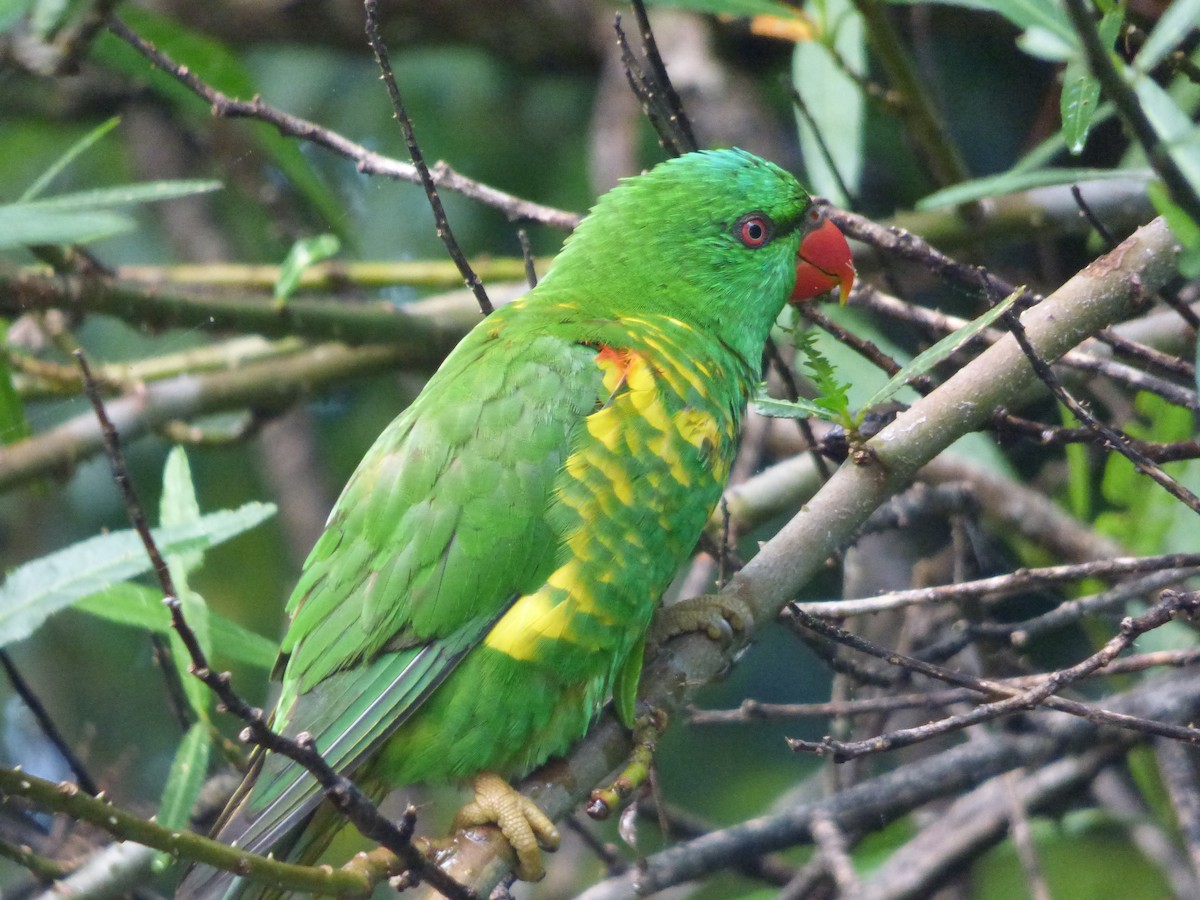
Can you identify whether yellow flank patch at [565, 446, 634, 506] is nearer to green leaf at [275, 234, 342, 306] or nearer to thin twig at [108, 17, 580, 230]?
thin twig at [108, 17, 580, 230]

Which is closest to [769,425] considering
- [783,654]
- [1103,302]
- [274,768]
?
[783,654]

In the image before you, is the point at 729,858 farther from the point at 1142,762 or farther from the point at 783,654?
the point at 783,654

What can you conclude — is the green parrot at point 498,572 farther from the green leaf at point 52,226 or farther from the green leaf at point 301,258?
the green leaf at point 52,226

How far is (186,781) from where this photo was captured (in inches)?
89.4

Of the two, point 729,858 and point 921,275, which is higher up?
point 921,275

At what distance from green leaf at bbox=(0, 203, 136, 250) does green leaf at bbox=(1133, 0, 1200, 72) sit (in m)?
1.32

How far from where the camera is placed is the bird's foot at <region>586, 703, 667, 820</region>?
1.85 metres

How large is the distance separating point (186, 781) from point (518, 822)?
67 cm

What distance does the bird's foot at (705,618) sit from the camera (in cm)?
207

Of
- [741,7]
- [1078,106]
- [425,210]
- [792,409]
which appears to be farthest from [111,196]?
[425,210]

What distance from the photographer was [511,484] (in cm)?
222

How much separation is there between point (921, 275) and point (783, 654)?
55.6 inches

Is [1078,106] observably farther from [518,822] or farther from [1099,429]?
[518,822]

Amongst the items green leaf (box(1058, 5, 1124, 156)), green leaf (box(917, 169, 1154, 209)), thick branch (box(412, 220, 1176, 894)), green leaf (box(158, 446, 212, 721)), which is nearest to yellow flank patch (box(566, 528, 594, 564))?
thick branch (box(412, 220, 1176, 894))
